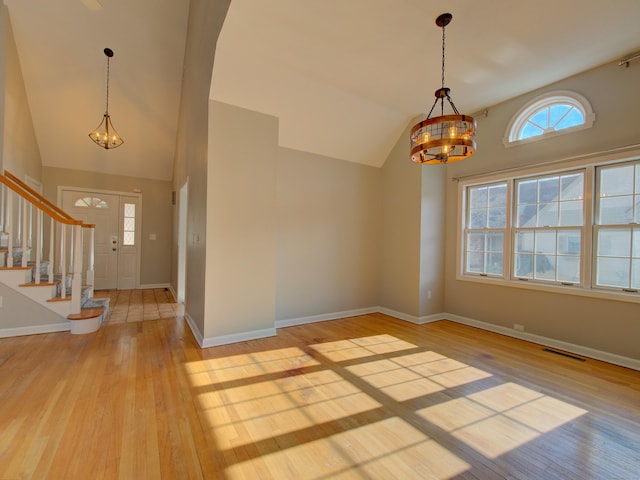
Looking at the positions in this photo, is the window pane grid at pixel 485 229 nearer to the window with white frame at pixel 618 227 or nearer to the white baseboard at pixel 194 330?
the window with white frame at pixel 618 227

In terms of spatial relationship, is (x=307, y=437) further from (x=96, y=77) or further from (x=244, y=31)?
(x=96, y=77)

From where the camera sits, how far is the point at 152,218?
7.07 metres

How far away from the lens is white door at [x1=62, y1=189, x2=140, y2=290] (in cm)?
645

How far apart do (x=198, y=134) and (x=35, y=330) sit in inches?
124

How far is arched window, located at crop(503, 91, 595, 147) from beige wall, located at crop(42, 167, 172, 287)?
7173 mm

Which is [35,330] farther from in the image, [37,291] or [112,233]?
[112,233]

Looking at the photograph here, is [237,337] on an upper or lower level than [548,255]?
lower

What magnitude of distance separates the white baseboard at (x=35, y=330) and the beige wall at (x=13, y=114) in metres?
2.32

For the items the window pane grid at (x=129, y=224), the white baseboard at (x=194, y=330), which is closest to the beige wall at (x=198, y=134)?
the white baseboard at (x=194, y=330)

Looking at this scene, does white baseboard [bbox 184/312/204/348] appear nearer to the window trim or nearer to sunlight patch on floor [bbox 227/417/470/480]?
sunlight patch on floor [bbox 227/417/470/480]

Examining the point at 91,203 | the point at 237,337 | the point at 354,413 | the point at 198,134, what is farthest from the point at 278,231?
the point at 91,203

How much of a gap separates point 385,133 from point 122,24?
447 cm

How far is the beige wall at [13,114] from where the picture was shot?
4062 mm

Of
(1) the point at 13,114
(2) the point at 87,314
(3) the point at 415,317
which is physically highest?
(1) the point at 13,114
